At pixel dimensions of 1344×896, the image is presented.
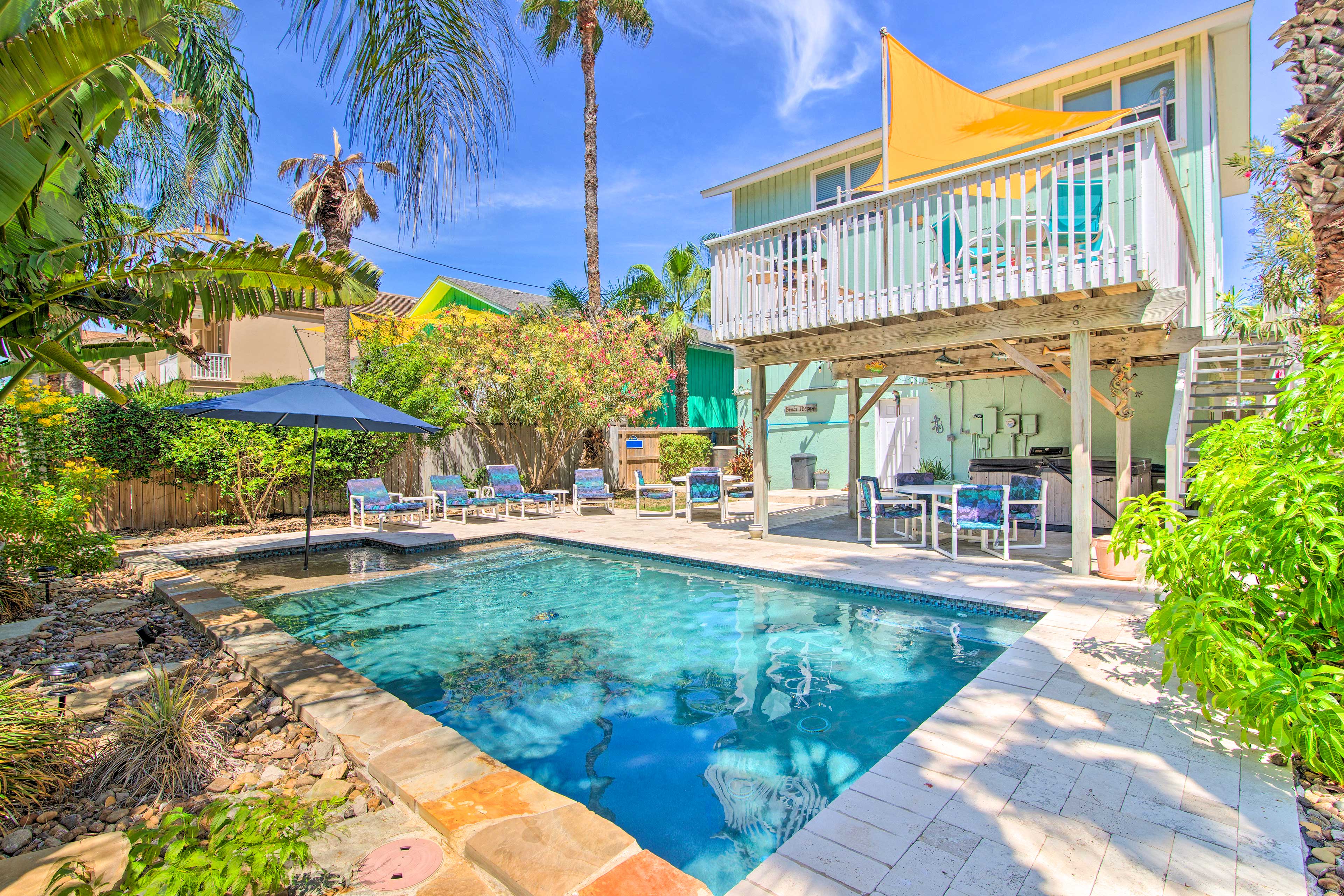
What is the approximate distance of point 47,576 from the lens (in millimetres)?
6508

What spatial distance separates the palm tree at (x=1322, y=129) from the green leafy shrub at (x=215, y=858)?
6001mm

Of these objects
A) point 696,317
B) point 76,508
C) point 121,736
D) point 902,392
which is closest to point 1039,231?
point 121,736

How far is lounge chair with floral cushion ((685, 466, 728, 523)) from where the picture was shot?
11.9 meters

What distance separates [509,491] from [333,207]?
858 centimetres

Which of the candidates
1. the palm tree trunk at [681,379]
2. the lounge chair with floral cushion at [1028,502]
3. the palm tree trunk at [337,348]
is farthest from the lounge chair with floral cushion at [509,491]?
→ the palm tree trunk at [681,379]

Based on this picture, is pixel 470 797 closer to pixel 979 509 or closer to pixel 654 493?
pixel 979 509

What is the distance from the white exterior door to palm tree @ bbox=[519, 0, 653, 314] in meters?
7.54

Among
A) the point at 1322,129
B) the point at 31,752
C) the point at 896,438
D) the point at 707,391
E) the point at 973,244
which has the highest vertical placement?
the point at 973,244

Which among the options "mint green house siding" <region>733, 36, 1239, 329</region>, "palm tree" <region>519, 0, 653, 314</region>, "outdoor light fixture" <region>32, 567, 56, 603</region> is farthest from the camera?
"palm tree" <region>519, 0, 653, 314</region>

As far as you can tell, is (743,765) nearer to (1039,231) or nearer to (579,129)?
(1039,231)

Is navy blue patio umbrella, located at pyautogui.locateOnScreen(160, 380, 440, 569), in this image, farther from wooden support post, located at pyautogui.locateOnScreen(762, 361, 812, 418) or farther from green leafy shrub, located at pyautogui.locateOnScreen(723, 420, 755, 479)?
green leafy shrub, located at pyautogui.locateOnScreen(723, 420, 755, 479)

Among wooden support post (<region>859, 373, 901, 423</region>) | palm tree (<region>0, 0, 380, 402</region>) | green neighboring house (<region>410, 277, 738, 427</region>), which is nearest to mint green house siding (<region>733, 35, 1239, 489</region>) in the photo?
wooden support post (<region>859, 373, 901, 423</region>)

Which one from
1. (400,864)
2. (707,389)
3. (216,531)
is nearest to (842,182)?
(707,389)

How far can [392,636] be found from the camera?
6.03m
